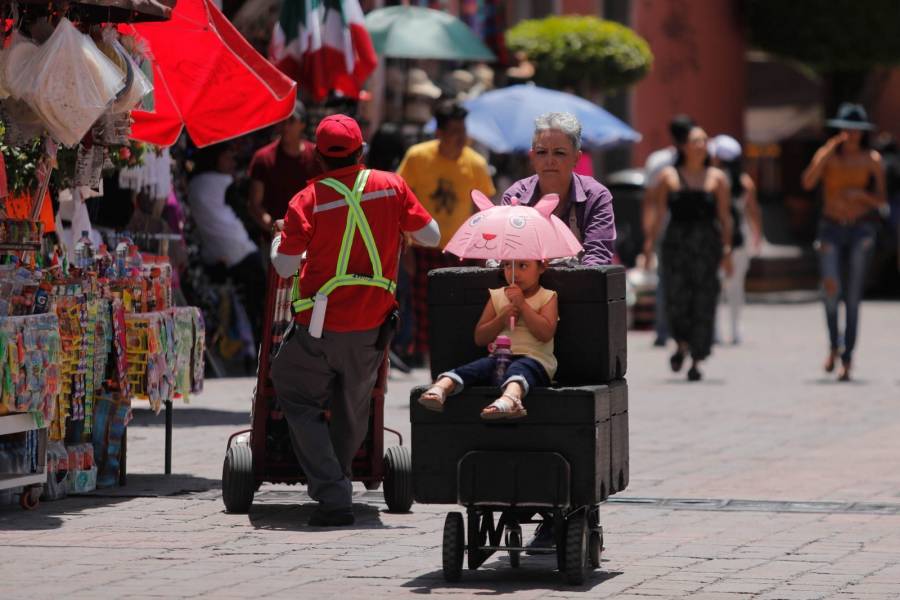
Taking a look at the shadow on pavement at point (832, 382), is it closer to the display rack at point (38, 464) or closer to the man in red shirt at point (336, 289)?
the man in red shirt at point (336, 289)

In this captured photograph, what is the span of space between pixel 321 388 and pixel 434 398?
1610mm

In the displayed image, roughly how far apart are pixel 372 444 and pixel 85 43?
2.09m

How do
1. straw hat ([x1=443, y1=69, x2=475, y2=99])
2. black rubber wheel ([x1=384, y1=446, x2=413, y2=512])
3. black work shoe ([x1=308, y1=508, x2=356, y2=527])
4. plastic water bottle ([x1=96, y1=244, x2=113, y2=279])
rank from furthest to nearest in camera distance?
1. straw hat ([x1=443, y1=69, x2=475, y2=99])
2. plastic water bottle ([x1=96, y1=244, x2=113, y2=279])
3. black rubber wheel ([x1=384, y1=446, x2=413, y2=512])
4. black work shoe ([x1=308, y1=508, x2=356, y2=527])

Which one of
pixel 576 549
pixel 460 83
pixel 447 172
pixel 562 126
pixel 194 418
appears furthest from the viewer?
pixel 460 83

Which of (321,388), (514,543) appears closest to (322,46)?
(321,388)

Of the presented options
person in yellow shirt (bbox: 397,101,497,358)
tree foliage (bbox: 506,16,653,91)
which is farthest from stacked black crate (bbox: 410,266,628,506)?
tree foliage (bbox: 506,16,653,91)

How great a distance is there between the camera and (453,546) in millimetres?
7574

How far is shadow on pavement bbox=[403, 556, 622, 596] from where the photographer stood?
7.52 meters

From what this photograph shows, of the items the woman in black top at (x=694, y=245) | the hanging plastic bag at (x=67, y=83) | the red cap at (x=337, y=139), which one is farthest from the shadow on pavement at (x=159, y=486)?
the woman in black top at (x=694, y=245)

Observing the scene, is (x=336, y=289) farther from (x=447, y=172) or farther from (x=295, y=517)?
(x=447, y=172)

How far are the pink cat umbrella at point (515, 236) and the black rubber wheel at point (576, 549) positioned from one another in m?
0.73

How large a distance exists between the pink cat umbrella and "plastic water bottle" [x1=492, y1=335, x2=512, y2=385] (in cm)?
8

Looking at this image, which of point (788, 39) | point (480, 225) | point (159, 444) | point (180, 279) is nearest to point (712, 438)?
point (159, 444)

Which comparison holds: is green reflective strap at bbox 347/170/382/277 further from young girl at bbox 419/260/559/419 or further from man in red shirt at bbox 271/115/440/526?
young girl at bbox 419/260/559/419
